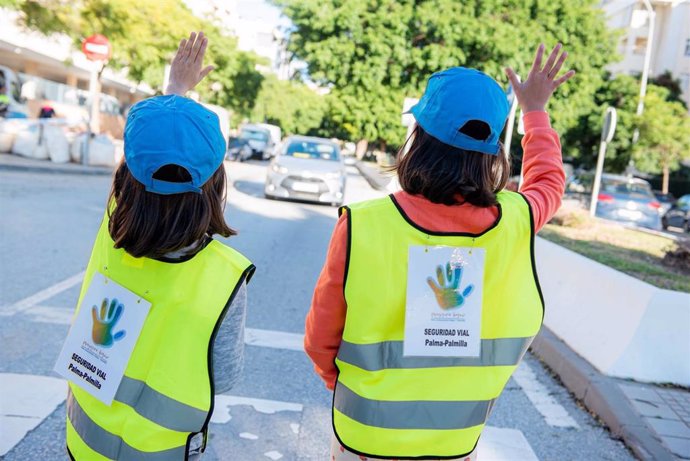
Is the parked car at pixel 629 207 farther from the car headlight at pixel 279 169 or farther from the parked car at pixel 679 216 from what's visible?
the car headlight at pixel 279 169

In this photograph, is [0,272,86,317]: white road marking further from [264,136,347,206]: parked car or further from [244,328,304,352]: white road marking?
[264,136,347,206]: parked car

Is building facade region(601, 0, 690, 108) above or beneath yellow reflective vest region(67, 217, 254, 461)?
above

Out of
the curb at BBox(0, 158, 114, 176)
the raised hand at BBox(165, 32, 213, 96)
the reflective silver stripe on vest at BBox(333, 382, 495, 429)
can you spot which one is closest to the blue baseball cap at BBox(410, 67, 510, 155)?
the reflective silver stripe on vest at BBox(333, 382, 495, 429)

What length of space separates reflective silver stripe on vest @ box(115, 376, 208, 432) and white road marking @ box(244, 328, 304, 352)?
3.76 m

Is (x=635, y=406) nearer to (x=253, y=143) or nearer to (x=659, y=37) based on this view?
(x=253, y=143)

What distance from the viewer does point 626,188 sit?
1900 cm

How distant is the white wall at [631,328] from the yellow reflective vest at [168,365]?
419cm

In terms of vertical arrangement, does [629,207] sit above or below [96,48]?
below

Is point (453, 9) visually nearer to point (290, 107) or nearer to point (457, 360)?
point (457, 360)

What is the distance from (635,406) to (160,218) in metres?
3.94

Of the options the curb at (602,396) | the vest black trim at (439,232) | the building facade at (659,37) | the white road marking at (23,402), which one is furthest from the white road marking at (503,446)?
the building facade at (659,37)

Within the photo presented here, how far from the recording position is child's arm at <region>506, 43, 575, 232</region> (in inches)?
83.4

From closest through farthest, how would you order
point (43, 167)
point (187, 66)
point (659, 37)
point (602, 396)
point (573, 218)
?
point (187, 66), point (602, 396), point (573, 218), point (43, 167), point (659, 37)

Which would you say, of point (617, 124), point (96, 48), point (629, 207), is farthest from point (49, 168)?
point (617, 124)
